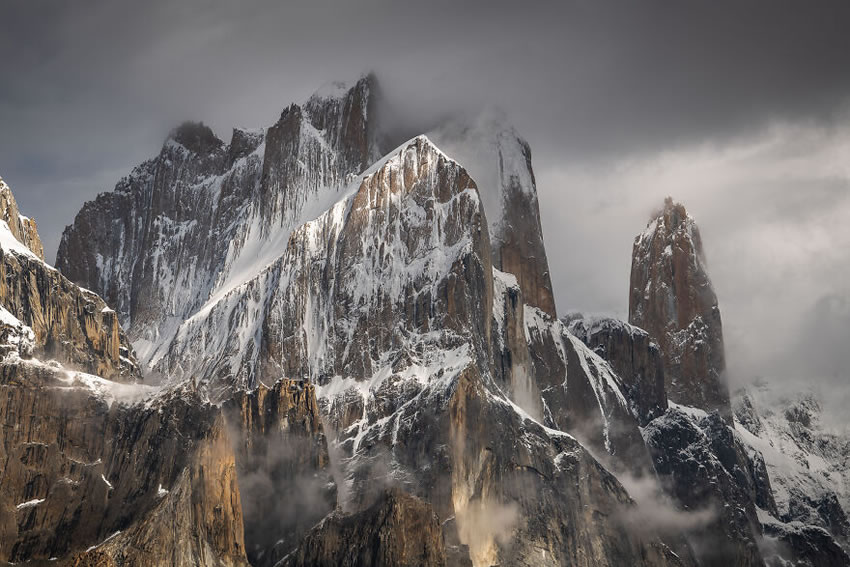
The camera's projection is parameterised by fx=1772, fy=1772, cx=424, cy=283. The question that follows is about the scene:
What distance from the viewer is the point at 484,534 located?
192 metres

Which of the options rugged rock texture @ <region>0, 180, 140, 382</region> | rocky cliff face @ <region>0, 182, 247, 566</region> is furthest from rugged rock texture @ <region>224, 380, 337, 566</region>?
rugged rock texture @ <region>0, 180, 140, 382</region>

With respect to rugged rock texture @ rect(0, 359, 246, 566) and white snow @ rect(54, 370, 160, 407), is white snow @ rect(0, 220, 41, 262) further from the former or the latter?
rugged rock texture @ rect(0, 359, 246, 566)

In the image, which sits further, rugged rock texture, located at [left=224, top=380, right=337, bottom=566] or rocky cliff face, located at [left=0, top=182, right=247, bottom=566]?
rugged rock texture, located at [left=224, top=380, right=337, bottom=566]

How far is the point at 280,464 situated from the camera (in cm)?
19175

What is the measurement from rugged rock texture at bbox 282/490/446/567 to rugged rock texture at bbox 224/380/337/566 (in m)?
4.07

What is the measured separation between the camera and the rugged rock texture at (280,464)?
184 meters

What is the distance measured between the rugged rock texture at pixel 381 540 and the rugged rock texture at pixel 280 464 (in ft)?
13.3

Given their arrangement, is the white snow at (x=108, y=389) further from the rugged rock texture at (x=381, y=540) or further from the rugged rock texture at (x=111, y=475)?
the rugged rock texture at (x=381, y=540)

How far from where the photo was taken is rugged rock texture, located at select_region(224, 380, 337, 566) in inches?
7264

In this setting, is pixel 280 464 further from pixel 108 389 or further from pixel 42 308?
pixel 42 308

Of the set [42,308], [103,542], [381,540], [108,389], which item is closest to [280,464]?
[381,540]

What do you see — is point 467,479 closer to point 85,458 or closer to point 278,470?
point 278,470

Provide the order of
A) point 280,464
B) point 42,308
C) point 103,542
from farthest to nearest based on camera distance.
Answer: point 280,464, point 42,308, point 103,542

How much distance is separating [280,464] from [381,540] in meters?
20.5
